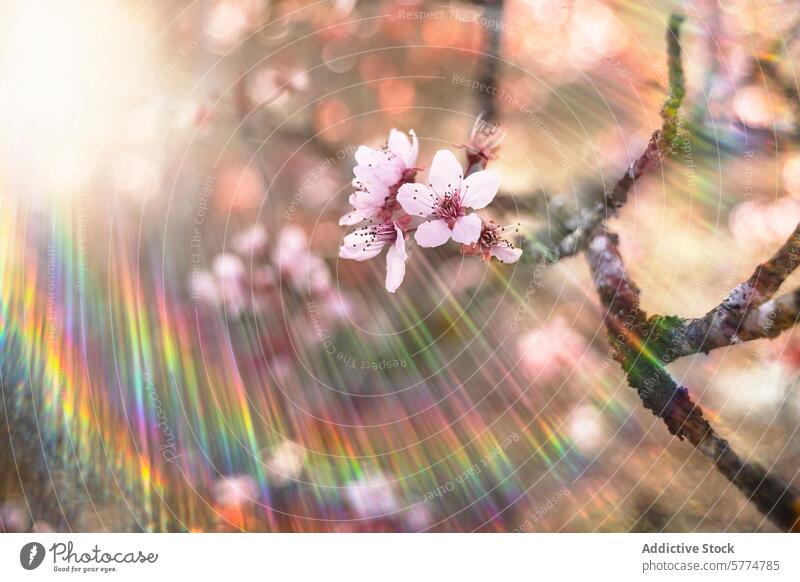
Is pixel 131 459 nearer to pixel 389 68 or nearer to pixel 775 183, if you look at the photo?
pixel 389 68

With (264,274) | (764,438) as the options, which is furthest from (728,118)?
(264,274)

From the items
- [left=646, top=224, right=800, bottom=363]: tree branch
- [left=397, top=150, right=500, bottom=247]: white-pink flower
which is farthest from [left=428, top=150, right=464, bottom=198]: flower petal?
[left=646, top=224, right=800, bottom=363]: tree branch

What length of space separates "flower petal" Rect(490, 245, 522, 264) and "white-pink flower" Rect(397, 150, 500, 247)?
0.06m

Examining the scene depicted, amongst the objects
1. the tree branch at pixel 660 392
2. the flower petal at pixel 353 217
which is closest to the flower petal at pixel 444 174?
the flower petal at pixel 353 217

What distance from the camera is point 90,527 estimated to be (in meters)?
0.86

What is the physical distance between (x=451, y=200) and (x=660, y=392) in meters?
0.43

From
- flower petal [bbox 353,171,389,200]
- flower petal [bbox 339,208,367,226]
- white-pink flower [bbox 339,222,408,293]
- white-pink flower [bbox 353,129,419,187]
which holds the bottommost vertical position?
white-pink flower [bbox 339,222,408,293]

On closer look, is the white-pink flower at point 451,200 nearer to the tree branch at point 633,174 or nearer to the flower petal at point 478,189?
the flower petal at point 478,189

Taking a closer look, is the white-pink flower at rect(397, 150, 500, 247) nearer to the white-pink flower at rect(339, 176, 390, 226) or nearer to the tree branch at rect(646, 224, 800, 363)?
the white-pink flower at rect(339, 176, 390, 226)

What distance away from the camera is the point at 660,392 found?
0.85 metres

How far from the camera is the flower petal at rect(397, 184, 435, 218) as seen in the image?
751 millimetres

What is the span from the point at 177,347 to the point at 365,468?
13.3 inches

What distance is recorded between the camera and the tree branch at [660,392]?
0.84 m

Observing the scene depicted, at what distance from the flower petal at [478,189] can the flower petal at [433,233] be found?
44 millimetres
